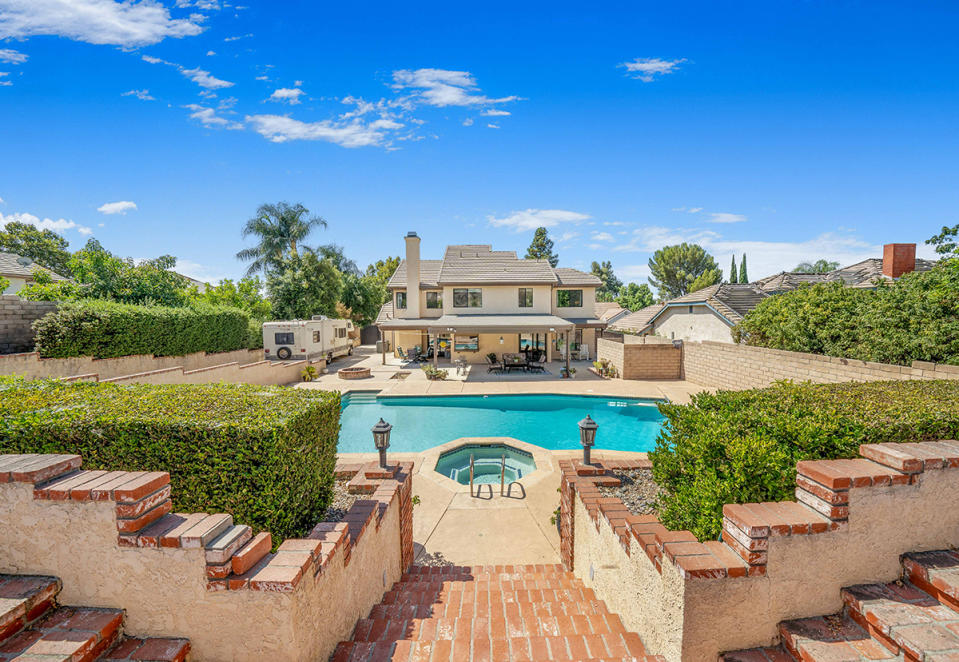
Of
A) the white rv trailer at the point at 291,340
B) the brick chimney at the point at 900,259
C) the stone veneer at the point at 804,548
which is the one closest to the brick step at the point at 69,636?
the stone veneer at the point at 804,548

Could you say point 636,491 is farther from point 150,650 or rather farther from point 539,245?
point 539,245

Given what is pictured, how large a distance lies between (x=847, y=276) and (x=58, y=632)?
27.9 m

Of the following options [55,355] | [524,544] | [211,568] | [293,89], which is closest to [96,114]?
[293,89]

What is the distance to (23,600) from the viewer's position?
1.99m

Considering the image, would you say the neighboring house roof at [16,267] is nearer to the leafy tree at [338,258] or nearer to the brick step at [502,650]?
the leafy tree at [338,258]

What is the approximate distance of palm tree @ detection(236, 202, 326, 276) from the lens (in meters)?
27.9

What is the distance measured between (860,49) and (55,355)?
78.3ft

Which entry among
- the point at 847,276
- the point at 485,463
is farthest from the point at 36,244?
the point at 847,276

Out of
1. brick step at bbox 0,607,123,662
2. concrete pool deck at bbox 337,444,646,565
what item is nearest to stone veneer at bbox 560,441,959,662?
concrete pool deck at bbox 337,444,646,565

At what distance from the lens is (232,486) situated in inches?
109

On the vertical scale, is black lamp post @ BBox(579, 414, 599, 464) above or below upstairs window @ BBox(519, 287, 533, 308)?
below

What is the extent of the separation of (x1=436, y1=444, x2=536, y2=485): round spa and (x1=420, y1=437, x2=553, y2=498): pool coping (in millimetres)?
76

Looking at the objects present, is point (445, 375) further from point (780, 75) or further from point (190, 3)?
point (780, 75)

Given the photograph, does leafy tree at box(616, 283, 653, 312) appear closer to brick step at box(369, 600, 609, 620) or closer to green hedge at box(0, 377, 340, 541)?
brick step at box(369, 600, 609, 620)
